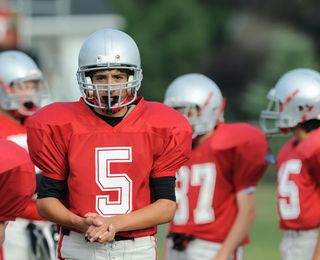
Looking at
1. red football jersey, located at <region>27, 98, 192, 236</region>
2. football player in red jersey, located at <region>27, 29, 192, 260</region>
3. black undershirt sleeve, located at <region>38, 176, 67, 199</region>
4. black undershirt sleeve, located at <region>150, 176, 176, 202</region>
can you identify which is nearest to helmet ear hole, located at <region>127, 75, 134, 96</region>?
football player in red jersey, located at <region>27, 29, 192, 260</region>

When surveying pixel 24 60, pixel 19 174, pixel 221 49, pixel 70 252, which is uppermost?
pixel 221 49

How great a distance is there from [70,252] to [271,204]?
475 inches

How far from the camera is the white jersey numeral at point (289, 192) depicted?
6863 millimetres

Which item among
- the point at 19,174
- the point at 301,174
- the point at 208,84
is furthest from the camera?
the point at 208,84

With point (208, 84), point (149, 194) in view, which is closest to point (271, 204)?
point (208, 84)

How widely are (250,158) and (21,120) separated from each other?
5.23ft

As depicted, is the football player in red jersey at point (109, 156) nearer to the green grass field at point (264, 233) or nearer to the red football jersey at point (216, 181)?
the red football jersey at point (216, 181)

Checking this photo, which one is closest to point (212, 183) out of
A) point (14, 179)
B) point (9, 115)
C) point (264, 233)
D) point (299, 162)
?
point (299, 162)

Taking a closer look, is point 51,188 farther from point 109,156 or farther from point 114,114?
point 114,114

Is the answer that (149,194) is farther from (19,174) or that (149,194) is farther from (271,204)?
(271,204)

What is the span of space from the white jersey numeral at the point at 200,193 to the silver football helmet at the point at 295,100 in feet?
1.71

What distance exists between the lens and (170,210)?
5.42 meters

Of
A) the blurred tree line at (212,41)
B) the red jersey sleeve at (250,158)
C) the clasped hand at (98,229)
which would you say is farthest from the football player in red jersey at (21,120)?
the blurred tree line at (212,41)

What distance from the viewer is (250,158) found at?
7.14 metres
